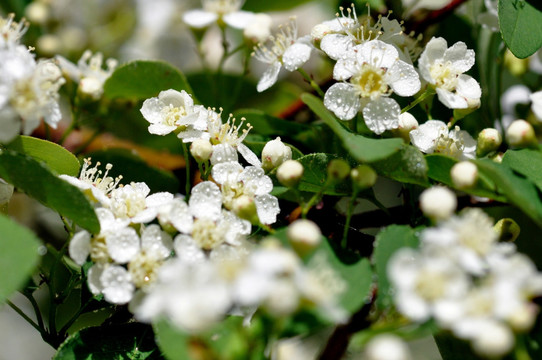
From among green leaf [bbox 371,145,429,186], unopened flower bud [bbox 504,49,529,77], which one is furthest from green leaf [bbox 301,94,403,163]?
unopened flower bud [bbox 504,49,529,77]

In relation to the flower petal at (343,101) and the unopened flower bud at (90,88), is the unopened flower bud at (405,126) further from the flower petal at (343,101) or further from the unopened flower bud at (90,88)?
the unopened flower bud at (90,88)

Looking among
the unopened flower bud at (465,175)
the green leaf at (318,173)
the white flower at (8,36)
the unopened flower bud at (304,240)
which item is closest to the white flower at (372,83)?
the green leaf at (318,173)

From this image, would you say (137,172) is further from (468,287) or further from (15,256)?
(468,287)

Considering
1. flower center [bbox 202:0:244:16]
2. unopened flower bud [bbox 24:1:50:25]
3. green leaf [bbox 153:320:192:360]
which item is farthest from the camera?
unopened flower bud [bbox 24:1:50:25]

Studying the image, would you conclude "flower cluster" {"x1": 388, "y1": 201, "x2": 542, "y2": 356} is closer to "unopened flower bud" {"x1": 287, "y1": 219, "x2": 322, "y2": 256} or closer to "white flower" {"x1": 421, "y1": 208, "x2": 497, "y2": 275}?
"white flower" {"x1": 421, "y1": 208, "x2": 497, "y2": 275}

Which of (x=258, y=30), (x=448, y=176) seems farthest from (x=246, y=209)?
(x=258, y=30)

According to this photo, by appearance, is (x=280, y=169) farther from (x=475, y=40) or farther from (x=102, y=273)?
(x=475, y=40)
